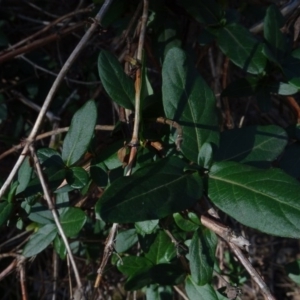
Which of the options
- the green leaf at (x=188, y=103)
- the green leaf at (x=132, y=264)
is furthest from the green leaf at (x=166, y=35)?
the green leaf at (x=132, y=264)

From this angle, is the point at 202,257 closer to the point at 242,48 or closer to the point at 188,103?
the point at 188,103

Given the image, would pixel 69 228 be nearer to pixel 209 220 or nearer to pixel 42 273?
pixel 209 220

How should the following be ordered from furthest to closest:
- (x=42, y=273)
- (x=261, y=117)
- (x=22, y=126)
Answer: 1. (x=261, y=117)
2. (x=42, y=273)
3. (x=22, y=126)

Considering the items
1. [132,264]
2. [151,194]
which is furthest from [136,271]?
[151,194]

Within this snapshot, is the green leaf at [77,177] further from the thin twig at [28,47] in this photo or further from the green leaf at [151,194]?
the thin twig at [28,47]

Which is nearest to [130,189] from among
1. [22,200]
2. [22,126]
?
[22,200]
